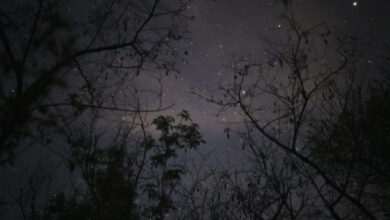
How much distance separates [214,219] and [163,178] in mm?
2440

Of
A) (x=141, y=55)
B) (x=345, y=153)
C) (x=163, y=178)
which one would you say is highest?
(x=141, y=55)

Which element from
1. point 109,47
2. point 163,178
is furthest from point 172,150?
point 109,47

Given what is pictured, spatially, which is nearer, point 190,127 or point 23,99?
point 23,99

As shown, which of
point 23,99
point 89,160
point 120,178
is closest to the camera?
point 23,99

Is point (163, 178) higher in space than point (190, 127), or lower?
lower

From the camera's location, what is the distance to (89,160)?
22.2 ft

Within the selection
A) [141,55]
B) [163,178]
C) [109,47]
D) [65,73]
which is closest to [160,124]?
[163,178]

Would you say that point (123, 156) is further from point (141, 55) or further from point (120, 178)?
point (141, 55)

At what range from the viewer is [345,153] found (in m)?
6.84

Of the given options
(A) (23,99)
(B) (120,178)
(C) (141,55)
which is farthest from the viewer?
(B) (120,178)

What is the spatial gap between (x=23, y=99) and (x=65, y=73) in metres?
0.55

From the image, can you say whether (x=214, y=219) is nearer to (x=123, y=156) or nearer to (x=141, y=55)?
(x=123, y=156)

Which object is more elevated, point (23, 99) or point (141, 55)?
point (141, 55)

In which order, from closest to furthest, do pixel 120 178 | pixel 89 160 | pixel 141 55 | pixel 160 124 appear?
pixel 141 55 → pixel 89 160 → pixel 160 124 → pixel 120 178
